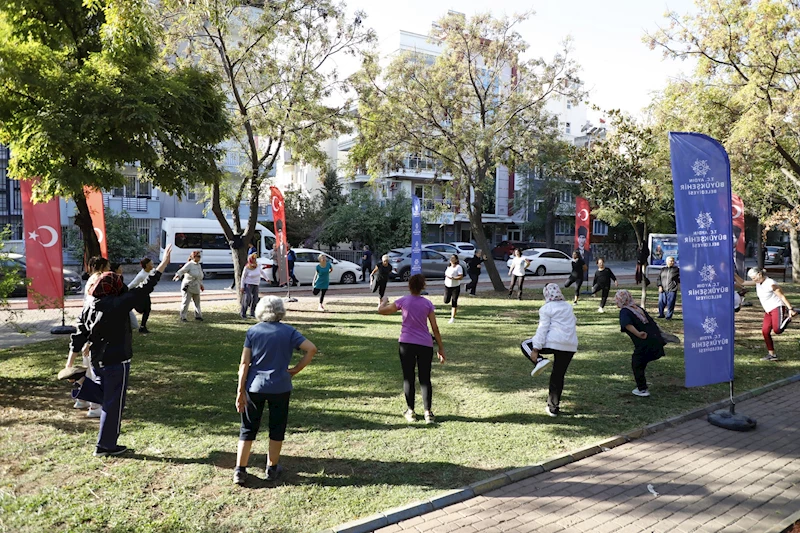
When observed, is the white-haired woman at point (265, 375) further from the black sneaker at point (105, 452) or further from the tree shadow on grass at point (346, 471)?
the black sneaker at point (105, 452)

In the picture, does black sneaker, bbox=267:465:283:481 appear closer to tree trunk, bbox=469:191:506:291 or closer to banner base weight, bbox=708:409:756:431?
banner base weight, bbox=708:409:756:431

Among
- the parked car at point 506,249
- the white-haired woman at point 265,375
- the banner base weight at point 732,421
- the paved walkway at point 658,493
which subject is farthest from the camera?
the parked car at point 506,249

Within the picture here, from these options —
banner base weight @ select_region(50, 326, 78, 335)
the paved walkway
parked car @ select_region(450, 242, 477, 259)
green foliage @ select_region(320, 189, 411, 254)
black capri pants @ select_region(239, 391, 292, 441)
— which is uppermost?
green foliage @ select_region(320, 189, 411, 254)

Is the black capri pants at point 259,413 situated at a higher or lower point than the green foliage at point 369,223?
lower

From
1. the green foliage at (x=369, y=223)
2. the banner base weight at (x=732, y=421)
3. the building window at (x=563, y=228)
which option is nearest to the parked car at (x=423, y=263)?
the green foliage at (x=369, y=223)

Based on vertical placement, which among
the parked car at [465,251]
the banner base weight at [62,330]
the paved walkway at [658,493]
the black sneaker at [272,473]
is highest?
the parked car at [465,251]

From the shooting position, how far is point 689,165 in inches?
263

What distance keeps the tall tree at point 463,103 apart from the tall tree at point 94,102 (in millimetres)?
8447

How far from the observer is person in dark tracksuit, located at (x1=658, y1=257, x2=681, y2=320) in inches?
543

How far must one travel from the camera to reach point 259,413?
4773 mm

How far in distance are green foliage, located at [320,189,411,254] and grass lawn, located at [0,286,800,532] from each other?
21910 millimetres

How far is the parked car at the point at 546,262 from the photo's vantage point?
97.0ft

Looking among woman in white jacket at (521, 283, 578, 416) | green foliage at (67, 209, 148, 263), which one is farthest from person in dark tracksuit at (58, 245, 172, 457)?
green foliage at (67, 209, 148, 263)

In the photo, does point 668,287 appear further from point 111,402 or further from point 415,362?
point 111,402
